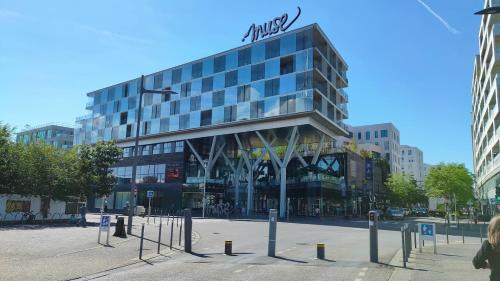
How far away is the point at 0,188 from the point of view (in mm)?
28469

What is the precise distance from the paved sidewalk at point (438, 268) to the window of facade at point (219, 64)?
47708 mm

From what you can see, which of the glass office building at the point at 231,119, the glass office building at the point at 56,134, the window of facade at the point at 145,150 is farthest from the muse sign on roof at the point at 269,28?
the glass office building at the point at 56,134

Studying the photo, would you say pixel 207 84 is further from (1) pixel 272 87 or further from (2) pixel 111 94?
(2) pixel 111 94

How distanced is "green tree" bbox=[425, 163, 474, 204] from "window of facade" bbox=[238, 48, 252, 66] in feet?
117

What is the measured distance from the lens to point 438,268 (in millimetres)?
12312

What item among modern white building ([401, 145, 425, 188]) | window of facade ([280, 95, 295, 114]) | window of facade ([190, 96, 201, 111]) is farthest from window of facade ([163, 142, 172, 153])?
modern white building ([401, 145, 425, 188])

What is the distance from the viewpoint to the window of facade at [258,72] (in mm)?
56094

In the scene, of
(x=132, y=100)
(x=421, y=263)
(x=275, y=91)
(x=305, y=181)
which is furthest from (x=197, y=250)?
(x=132, y=100)

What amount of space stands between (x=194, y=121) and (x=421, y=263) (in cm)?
5201

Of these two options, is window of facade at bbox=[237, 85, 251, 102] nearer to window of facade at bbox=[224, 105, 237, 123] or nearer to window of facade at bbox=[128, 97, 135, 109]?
window of facade at bbox=[224, 105, 237, 123]

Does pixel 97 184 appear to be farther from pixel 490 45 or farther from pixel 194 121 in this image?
pixel 490 45

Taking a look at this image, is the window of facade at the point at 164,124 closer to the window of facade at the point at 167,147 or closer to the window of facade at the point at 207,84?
the window of facade at the point at 167,147

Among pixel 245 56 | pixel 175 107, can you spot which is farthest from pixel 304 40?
pixel 175 107

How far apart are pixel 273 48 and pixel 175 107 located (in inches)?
747
